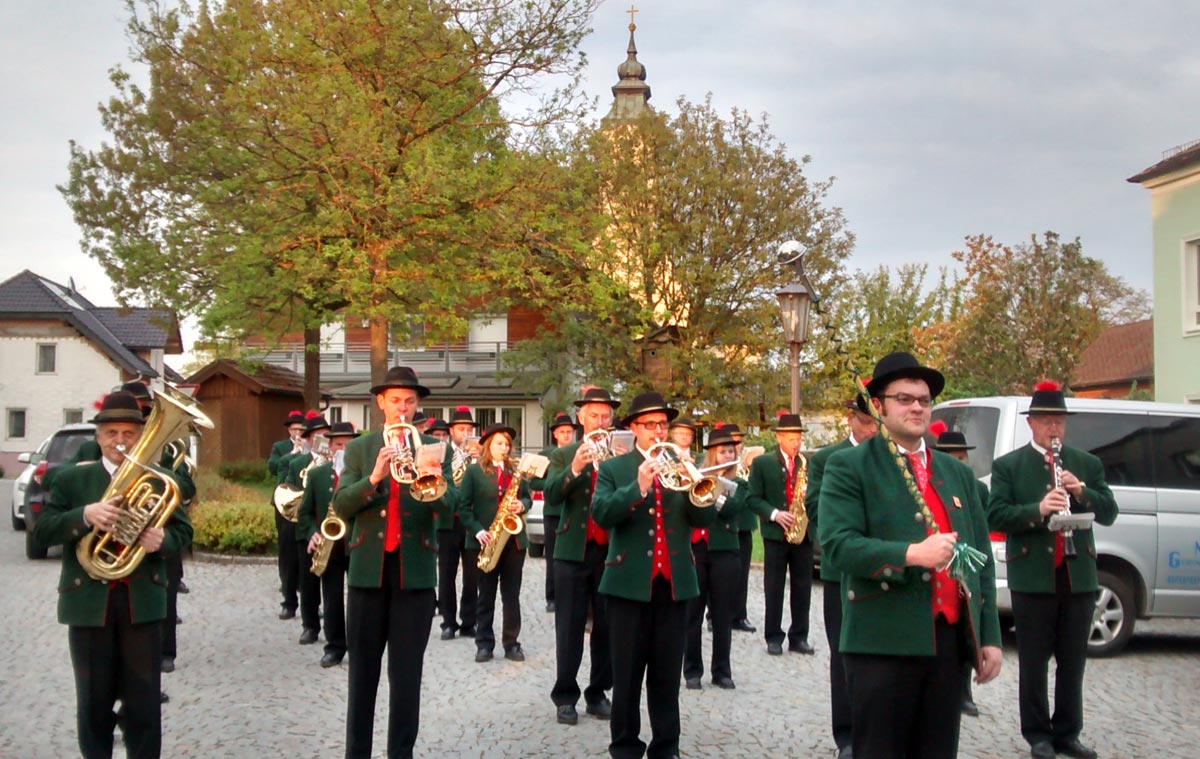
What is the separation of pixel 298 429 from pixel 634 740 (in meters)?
8.35

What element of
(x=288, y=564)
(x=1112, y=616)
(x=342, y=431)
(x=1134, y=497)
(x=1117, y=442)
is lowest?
(x=1112, y=616)

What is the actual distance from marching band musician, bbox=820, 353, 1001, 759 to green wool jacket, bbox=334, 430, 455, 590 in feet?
8.78

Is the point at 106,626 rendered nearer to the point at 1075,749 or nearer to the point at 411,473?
the point at 411,473

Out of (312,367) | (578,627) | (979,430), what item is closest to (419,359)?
(312,367)

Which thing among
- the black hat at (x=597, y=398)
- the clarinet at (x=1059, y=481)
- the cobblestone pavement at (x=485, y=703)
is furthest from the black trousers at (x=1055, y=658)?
the black hat at (x=597, y=398)

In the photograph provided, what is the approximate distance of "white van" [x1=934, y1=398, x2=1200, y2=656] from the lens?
33.8 feet

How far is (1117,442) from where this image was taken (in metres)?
10.6

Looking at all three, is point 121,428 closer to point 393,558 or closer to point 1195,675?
point 393,558

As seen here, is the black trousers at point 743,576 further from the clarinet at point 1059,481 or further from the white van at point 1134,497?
the clarinet at point 1059,481

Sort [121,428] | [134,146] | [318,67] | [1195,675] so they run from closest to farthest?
1. [121,428]
2. [1195,675]
3. [318,67]
4. [134,146]

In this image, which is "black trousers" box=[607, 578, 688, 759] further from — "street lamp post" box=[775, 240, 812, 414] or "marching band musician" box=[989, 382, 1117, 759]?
"street lamp post" box=[775, 240, 812, 414]

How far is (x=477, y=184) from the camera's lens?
24.2 m

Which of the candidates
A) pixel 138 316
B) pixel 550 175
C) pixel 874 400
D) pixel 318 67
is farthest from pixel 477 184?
pixel 138 316

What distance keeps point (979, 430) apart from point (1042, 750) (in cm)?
409
